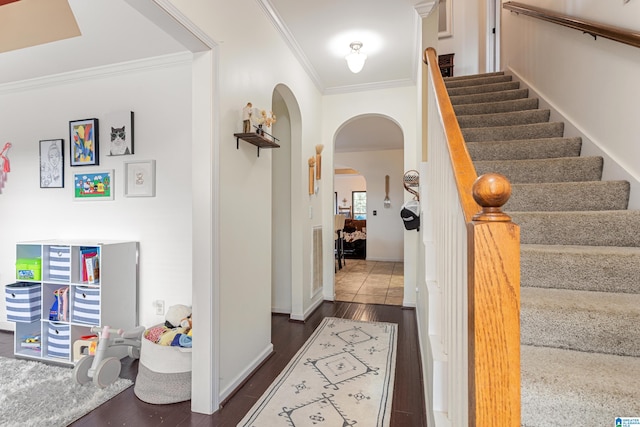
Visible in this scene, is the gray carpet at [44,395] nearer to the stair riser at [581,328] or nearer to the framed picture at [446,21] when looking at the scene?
the stair riser at [581,328]

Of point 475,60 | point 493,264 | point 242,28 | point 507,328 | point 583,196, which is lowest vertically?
point 507,328

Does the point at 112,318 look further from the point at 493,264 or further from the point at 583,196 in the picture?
the point at 583,196

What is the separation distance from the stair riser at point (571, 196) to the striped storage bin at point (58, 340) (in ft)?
11.6

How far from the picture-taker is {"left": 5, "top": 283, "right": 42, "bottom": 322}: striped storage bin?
255 centimetres

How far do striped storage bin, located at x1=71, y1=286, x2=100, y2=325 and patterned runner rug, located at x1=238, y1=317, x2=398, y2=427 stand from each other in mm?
1560

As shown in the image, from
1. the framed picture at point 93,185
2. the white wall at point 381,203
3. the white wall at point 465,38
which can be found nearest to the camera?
the framed picture at point 93,185

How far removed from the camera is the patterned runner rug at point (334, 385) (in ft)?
5.78

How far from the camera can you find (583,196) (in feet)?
5.92

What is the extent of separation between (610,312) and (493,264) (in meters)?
1.04

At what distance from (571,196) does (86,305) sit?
358cm

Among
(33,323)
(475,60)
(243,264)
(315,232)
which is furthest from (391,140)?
(33,323)

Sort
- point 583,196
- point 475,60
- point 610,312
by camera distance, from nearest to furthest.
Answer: point 610,312, point 583,196, point 475,60

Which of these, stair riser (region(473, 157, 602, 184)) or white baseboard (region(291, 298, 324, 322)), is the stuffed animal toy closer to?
white baseboard (region(291, 298, 324, 322))

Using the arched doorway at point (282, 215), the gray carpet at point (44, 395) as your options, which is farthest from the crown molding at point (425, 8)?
the gray carpet at point (44, 395)
